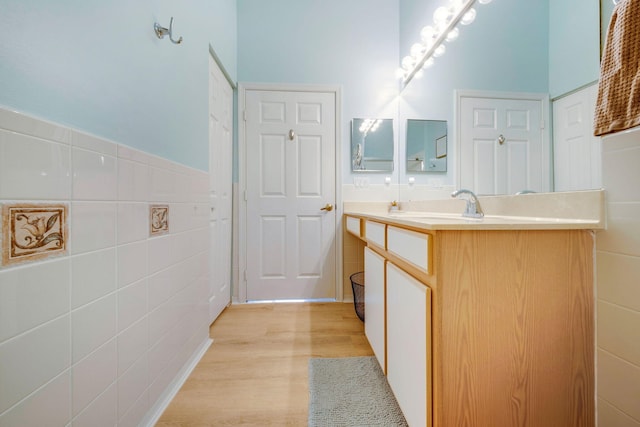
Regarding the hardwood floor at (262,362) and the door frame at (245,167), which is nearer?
the hardwood floor at (262,362)

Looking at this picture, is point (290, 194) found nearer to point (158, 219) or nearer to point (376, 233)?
point (376, 233)

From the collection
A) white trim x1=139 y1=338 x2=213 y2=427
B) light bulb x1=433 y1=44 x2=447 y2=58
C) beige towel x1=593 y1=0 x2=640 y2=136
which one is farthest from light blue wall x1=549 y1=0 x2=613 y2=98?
white trim x1=139 y1=338 x2=213 y2=427

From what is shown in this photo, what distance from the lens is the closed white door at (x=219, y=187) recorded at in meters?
1.81

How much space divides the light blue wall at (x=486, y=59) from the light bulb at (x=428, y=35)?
8 cm

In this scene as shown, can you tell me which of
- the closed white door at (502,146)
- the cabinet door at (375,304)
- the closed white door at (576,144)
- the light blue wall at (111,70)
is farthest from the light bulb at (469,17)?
the light blue wall at (111,70)

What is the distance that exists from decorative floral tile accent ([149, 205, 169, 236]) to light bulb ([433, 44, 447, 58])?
190cm

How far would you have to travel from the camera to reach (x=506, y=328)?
722mm

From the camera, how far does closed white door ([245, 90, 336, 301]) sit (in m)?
2.26

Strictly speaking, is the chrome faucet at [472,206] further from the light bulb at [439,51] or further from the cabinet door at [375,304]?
the light bulb at [439,51]

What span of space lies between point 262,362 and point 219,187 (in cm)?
126

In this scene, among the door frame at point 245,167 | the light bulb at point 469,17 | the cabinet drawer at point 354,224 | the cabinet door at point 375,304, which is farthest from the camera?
the door frame at point 245,167

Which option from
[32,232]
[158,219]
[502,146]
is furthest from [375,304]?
[32,232]

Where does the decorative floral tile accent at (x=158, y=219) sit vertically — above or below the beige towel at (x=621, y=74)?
below

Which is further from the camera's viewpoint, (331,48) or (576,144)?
(331,48)
